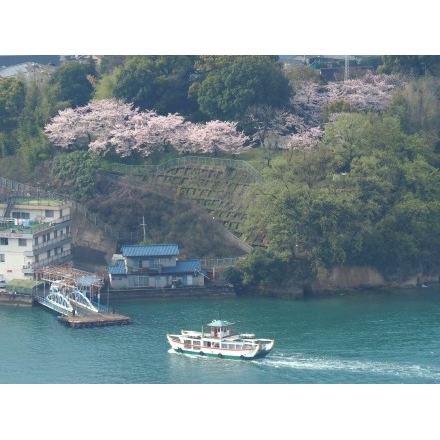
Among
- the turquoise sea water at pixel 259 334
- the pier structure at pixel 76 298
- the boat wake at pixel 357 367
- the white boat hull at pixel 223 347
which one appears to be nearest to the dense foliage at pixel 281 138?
the turquoise sea water at pixel 259 334

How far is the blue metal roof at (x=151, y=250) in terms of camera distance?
52656 millimetres

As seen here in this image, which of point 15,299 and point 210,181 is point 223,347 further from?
point 210,181

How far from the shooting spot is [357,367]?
44625 millimetres

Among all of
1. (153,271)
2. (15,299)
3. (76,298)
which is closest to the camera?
(76,298)

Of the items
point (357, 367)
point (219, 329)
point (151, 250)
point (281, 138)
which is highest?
point (281, 138)

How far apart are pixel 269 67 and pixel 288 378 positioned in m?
16.9

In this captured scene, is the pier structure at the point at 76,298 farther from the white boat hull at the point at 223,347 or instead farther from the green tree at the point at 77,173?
the green tree at the point at 77,173

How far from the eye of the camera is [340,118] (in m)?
56.2

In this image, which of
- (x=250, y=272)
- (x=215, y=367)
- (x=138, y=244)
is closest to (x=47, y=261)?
(x=138, y=244)

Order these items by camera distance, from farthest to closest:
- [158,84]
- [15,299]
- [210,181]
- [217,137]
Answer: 1. [158,84]
2. [217,137]
3. [210,181]
4. [15,299]

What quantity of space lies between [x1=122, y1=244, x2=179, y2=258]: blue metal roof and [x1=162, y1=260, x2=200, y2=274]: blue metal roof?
0.43m

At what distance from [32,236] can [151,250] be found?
353 centimetres

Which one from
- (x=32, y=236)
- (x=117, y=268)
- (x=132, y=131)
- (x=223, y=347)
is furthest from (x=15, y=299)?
(x=132, y=131)

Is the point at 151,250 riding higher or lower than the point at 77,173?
lower
